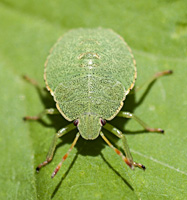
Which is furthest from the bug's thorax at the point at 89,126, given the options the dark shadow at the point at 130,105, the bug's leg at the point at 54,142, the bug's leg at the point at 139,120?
the dark shadow at the point at 130,105

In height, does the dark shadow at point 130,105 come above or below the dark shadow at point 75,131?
above

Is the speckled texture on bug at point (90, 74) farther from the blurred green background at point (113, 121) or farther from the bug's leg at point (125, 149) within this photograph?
the blurred green background at point (113, 121)

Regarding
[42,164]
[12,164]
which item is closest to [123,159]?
[42,164]

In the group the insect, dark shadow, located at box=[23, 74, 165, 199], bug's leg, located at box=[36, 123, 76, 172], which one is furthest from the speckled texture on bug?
dark shadow, located at box=[23, 74, 165, 199]

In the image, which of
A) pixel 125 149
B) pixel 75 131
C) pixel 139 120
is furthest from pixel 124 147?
pixel 75 131

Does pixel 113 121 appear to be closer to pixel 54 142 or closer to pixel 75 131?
pixel 75 131

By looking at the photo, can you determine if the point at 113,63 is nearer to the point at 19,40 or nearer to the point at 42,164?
the point at 42,164
